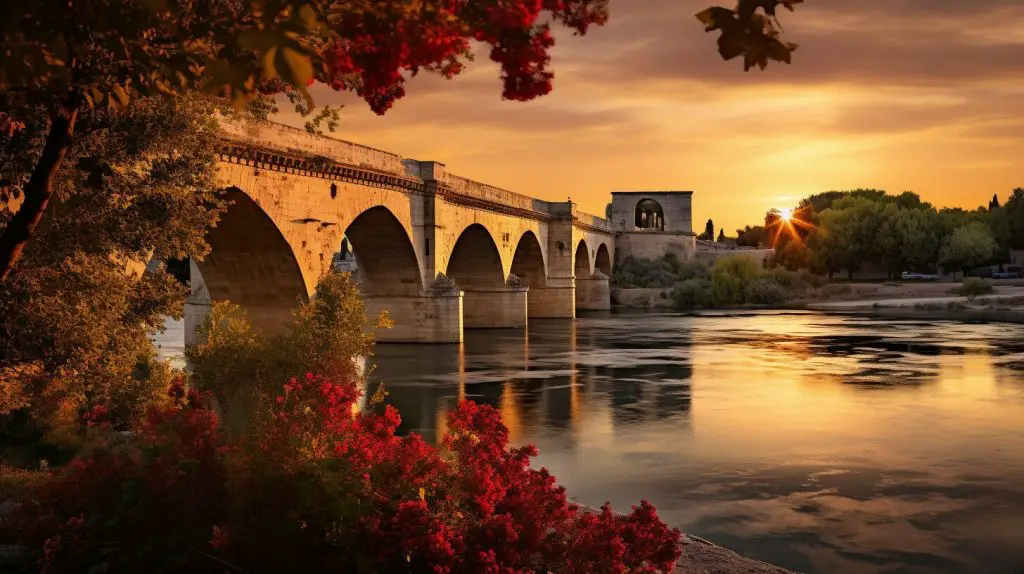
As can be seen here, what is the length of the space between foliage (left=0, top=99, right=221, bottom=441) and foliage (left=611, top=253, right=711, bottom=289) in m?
A: 69.7

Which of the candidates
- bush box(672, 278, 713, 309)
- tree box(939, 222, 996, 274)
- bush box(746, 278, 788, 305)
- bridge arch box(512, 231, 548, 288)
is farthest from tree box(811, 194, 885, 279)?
bridge arch box(512, 231, 548, 288)

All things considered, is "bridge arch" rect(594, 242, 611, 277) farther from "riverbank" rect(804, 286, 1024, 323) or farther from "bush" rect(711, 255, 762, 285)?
"riverbank" rect(804, 286, 1024, 323)

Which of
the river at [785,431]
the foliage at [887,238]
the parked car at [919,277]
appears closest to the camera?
the river at [785,431]

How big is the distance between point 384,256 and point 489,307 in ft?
46.3

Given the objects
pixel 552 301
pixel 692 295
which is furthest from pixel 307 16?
pixel 692 295

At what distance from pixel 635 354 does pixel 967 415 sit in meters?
16.2

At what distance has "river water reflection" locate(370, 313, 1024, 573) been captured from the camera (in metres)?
12.3

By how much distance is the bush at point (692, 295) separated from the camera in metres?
74.6

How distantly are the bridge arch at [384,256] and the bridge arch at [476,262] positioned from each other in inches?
366

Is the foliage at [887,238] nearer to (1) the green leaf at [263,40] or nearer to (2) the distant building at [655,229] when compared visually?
(2) the distant building at [655,229]

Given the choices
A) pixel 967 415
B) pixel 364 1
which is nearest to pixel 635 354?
pixel 967 415

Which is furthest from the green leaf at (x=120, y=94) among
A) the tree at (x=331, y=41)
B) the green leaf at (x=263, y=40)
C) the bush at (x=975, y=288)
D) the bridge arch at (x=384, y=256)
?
the bush at (x=975, y=288)

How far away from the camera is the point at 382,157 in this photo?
33.0 meters

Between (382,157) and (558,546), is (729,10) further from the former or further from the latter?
(382,157)
